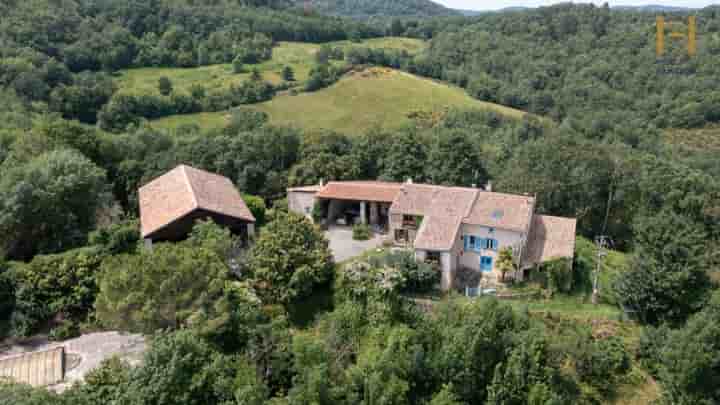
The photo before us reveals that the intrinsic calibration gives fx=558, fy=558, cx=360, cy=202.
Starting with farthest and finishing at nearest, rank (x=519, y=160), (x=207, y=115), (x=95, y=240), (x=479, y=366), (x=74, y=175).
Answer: (x=207, y=115), (x=519, y=160), (x=74, y=175), (x=95, y=240), (x=479, y=366)

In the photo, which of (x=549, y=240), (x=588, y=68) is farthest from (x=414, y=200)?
(x=588, y=68)

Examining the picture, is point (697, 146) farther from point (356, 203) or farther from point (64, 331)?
point (64, 331)

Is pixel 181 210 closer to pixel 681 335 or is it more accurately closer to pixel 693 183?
pixel 681 335

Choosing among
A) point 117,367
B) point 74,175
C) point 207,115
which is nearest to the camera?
point 117,367

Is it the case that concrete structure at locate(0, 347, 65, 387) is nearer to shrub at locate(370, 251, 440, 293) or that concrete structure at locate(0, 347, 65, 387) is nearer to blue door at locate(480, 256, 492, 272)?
shrub at locate(370, 251, 440, 293)

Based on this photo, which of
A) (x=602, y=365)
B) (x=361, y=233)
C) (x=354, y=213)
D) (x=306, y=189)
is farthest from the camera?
(x=306, y=189)

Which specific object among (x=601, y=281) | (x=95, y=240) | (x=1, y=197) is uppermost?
(x=1, y=197)

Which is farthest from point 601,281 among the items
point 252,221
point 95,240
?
point 95,240

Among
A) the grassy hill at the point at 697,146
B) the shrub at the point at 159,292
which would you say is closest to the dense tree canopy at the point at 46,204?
the shrub at the point at 159,292
